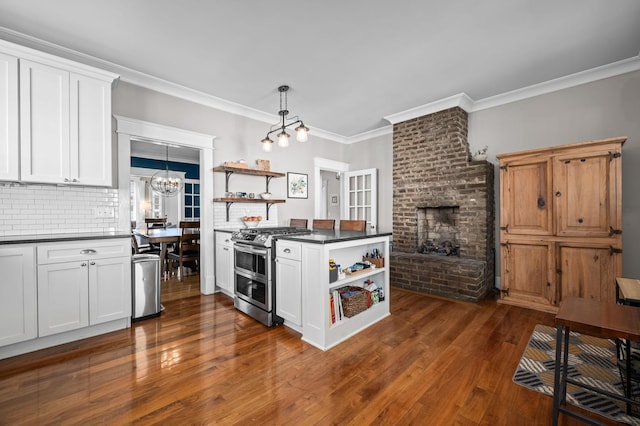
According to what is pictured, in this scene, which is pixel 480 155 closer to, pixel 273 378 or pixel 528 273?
pixel 528 273

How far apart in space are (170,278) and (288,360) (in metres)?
3.57

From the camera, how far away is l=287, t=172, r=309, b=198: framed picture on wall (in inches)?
199

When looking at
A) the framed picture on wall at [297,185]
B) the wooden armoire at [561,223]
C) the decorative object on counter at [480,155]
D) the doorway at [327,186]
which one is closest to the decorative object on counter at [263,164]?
the framed picture on wall at [297,185]

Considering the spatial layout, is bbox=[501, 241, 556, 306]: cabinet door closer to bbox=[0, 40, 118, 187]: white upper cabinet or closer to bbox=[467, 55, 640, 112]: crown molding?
bbox=[467, 55, 640, 112]: crown molding

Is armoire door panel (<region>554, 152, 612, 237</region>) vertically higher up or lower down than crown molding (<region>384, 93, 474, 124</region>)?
lower down

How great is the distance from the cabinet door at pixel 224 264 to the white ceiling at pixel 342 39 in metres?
2.10

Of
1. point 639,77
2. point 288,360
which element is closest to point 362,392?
point 288,360

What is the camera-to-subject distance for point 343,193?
19.7ft

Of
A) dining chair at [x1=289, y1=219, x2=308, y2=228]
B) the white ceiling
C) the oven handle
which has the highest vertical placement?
the white ceiling

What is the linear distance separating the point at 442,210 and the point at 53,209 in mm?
4996

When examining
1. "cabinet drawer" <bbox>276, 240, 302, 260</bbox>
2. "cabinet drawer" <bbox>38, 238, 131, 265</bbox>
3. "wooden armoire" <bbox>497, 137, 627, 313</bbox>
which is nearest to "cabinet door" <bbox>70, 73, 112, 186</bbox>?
"cabinet drawer" <bbox>38, 238, 131, 265</bbox>

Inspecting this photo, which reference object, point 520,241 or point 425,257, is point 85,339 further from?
→ point 520,241

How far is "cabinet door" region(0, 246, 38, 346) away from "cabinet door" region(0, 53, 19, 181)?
71 cm

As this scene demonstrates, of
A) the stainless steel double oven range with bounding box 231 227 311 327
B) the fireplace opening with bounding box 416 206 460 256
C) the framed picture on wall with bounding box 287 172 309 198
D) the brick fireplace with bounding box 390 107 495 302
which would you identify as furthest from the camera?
the framed picture on wall with bounding box 287 172 309 198
